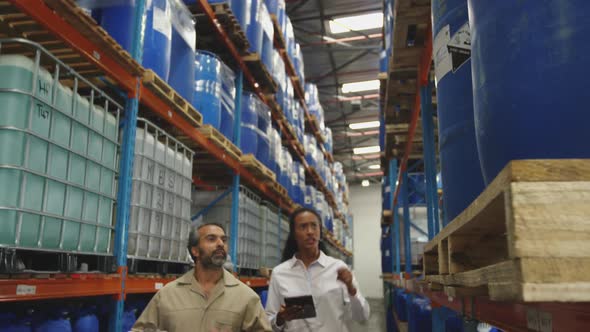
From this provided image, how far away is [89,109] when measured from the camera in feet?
9.14

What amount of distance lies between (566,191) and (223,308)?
2.32 metres

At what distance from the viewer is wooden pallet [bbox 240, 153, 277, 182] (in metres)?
5.73

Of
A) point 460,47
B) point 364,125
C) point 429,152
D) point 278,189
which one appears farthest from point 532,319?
point 364,125

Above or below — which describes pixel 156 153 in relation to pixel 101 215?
above

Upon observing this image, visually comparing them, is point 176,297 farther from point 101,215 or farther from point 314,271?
point 314,271

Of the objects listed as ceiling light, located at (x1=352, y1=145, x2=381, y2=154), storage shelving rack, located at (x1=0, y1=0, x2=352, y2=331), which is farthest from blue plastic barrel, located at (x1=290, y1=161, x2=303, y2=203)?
ceiling light, located at (x1=352, y1=145, x2=381, y2=154)

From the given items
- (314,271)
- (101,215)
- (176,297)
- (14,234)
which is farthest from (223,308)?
(14,234)

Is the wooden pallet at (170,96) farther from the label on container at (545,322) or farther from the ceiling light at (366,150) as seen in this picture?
the ceiling light at (366,150)

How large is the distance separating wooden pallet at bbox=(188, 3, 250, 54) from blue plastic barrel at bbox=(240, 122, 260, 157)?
3.13ft

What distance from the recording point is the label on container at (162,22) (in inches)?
147

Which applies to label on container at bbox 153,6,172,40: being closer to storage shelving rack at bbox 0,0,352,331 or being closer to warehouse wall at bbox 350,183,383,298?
storage shelving rack at bbox 0,0,352,331

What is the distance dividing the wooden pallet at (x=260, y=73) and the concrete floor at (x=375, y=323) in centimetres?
343

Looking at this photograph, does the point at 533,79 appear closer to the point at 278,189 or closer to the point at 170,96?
the point at 170,96

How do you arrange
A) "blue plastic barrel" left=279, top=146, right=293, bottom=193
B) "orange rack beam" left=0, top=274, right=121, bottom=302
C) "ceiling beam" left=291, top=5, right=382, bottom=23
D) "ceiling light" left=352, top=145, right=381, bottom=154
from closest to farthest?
"orange rack beam" left=0, top=274, right=121, bottom=302 < "blue plastic barrel" left=279, top=146, right=293, bottom=193 < "ceiling beam" left=291, top=5, right=382, bottom=23 < "ceiling light" left=352, top=145, right=381, bottom=154
